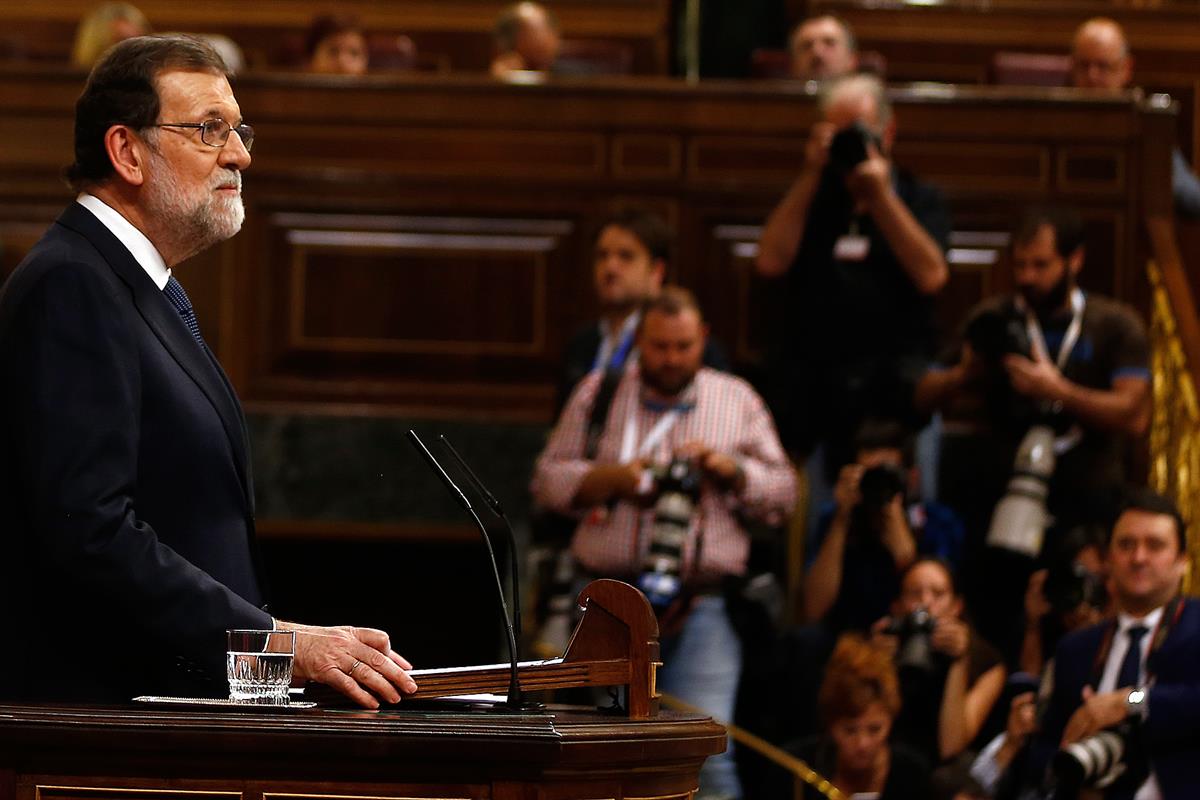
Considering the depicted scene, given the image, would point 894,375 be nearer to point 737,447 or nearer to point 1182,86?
point 737,447

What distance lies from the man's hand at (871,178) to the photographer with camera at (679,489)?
748 millimetres

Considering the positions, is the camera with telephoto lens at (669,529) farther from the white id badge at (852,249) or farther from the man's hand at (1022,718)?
the white id badge at (852,249)

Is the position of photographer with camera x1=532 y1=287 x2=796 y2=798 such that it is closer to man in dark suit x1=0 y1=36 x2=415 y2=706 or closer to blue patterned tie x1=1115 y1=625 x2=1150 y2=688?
blue patterned tie x1=1115 y1=625 x2=1150 y2=688

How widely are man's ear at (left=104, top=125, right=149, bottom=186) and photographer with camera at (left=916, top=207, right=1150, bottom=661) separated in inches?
138

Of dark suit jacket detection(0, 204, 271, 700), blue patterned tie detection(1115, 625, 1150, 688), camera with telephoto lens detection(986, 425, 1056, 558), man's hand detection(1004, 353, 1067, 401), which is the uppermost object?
dark suit jacket detection(0, 204, 271, 700)

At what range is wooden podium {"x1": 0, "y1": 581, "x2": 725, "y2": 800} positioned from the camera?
213cm

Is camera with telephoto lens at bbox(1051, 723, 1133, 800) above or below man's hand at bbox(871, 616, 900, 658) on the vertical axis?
below

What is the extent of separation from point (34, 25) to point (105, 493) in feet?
26.5

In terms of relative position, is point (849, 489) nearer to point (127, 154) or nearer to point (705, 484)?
point (705, 484)

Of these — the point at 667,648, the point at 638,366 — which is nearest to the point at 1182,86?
the point at 638,366

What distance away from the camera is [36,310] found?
2.47 m

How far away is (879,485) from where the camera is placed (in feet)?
18.1

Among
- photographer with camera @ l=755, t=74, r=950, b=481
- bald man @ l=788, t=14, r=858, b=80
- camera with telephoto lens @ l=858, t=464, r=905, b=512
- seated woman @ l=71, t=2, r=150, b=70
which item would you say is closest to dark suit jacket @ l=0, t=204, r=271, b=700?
camera with telephoto lens @ l=858, t=464, r=905, b=512

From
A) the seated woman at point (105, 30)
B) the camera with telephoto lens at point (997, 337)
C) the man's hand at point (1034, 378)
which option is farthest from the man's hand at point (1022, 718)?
the seated woman at point (105, 30)
